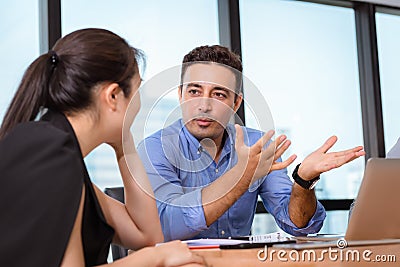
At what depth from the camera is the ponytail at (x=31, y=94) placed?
129cm

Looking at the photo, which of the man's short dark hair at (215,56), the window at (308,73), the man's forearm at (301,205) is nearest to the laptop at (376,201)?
the man's forearm at (301,205)

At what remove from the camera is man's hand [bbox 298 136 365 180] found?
157cm

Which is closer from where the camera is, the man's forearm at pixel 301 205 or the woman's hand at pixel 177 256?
the woman's hand at pixel 177 256

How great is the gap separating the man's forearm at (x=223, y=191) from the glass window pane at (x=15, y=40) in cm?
173

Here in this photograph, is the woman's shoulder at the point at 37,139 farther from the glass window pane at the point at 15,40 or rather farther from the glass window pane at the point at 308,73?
the glass window pane at the point at 308,73

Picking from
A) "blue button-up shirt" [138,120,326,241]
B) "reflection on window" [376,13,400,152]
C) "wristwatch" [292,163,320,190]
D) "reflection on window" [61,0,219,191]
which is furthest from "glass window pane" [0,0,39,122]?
"reflection on window" [376,13,400,152]

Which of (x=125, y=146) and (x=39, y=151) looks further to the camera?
(x=125, y=146)

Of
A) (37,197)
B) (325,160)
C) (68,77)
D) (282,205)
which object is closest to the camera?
(37,197)

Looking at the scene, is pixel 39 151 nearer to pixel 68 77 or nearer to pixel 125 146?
pixel 68 77

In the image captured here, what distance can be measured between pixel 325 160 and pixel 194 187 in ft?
1.51

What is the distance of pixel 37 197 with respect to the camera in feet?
3.49

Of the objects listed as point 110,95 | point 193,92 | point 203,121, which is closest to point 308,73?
point 203,121

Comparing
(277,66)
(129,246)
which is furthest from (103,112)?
(277,66)

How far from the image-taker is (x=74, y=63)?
1.29 meters
